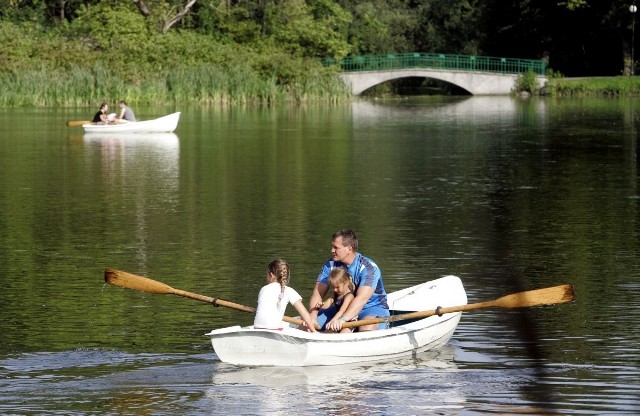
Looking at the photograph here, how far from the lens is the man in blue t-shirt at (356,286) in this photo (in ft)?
42.5

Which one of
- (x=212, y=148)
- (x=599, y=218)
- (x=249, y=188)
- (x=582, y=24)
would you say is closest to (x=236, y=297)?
(x=599, y=218)

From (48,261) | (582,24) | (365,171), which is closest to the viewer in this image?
(48,261)

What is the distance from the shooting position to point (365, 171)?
31359mm

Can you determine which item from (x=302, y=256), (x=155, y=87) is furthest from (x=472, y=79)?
(x=302, y=256)

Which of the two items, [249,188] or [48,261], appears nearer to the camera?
[48,261]

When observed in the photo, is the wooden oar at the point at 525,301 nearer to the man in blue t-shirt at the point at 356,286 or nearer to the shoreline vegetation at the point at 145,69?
the man in blue t-shirt at the point at 356,286

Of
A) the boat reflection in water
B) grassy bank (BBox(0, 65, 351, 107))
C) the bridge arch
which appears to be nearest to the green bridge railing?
the bridge arch

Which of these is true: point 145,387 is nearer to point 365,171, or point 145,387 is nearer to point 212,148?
point 365,171

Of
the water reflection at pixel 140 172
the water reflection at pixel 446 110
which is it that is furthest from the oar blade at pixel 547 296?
the water reflection at pixel 446 110

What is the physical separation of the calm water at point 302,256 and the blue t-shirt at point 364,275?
2.21 feet

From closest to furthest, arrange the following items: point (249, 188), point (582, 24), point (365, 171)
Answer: point (249, 188) → point (365, 171) → point (582, 24)

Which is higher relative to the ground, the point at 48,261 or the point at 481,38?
the point at 481,38

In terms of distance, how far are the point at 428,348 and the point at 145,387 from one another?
2.85 metres

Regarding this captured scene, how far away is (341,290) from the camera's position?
42.7 ft
